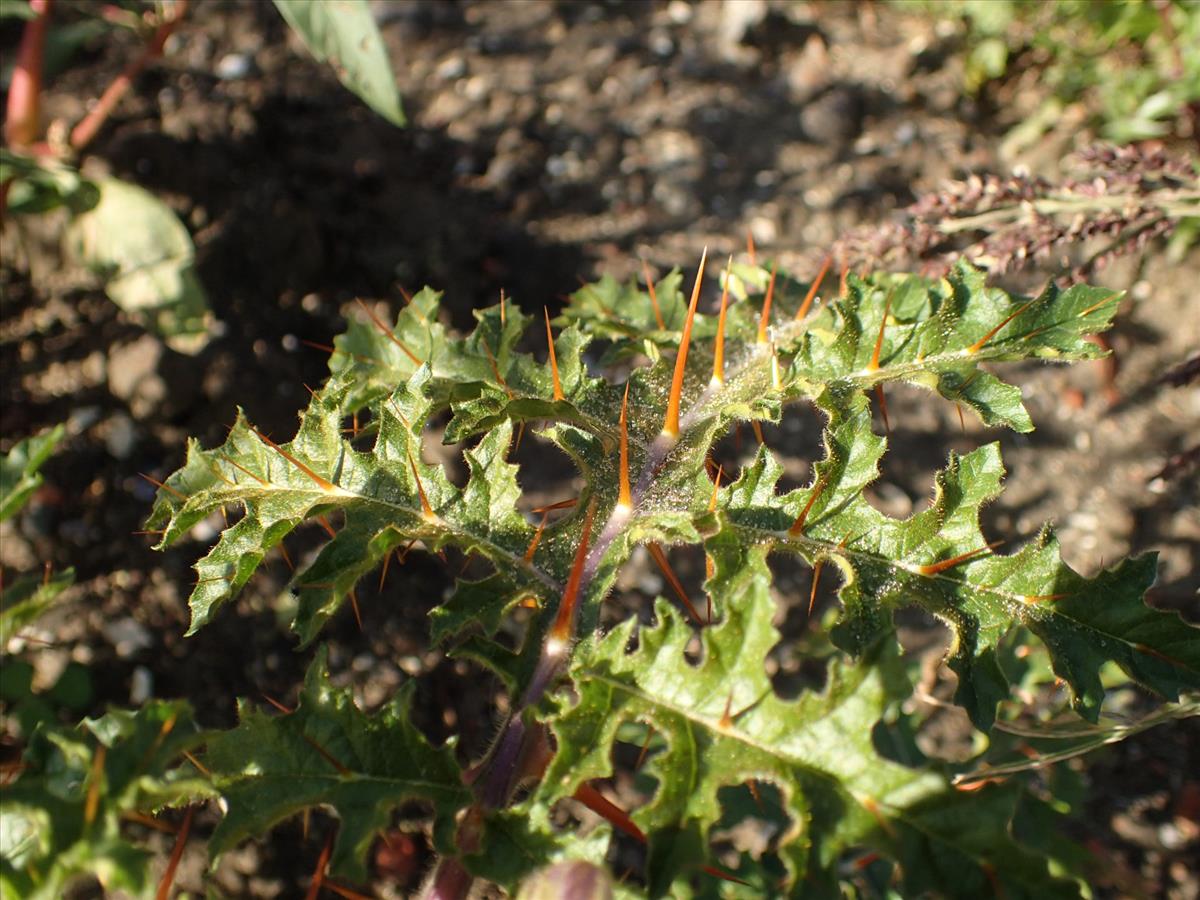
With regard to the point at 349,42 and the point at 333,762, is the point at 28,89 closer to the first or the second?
the point at 349,42

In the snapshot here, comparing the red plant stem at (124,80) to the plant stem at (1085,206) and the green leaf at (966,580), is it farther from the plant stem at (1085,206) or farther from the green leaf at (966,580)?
the green leaf at (966,580)

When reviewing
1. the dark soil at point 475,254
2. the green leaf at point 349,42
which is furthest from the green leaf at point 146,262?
the green leaf at point 349,42

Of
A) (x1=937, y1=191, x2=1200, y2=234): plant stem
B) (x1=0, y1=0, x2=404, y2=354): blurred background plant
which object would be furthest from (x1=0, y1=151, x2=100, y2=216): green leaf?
(x1=937, y1=191, x2=1200, y2=234): plant stem

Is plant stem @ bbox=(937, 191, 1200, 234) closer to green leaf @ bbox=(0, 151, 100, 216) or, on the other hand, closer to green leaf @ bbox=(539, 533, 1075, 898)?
green leaf @ bbox=(539, 533, 1075, 898)

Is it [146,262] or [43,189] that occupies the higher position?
[43,189]

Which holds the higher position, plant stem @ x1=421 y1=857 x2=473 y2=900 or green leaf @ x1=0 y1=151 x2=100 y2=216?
green leaf @ x1=0 y1=151 x2=100 y2=216

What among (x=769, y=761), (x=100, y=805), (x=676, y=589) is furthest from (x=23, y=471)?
(x=769, y=761)

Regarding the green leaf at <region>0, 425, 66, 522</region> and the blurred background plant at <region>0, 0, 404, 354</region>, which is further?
the blurred background plant at <region>0, 0, 404, 354</region>

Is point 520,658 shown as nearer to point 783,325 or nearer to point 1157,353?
point 783,325
